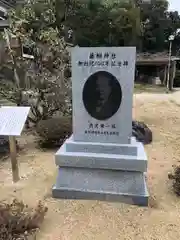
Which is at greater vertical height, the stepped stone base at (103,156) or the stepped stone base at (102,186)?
the stepped stone base at (103,156)

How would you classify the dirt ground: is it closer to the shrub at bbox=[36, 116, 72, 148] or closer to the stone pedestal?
the stone pedestal

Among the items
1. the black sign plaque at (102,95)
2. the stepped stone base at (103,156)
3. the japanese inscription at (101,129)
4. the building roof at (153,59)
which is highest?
the black sign plaque at (102,95)

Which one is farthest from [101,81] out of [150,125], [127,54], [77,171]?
[150,125]

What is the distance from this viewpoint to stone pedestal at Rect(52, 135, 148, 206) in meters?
3.67

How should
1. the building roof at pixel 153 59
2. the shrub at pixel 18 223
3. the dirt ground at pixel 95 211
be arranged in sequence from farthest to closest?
the building roof at pixel 153 59
the dirt ground at pixel 95 211
the shrub at pixel 18 223

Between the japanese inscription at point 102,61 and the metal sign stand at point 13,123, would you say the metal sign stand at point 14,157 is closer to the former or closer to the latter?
the metal sign stand at point 13,123

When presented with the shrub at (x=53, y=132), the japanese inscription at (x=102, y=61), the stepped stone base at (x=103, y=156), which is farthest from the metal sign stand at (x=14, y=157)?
the shrub at (x=53, y=132)

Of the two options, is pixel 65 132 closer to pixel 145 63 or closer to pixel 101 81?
pixel 101 81

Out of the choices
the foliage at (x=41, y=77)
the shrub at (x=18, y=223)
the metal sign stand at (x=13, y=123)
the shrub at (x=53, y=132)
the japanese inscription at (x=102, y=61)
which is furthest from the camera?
the foliage at (x=41, y=77)

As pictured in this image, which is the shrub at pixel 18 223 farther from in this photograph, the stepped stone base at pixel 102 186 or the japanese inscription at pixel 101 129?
the japanese inscription at pixel 101 129

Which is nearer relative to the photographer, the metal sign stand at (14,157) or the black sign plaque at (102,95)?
the black sign plaque at (102,95)

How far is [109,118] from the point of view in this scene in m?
3.95

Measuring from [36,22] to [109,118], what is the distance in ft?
30.4

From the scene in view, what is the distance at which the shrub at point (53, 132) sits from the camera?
5910mm
